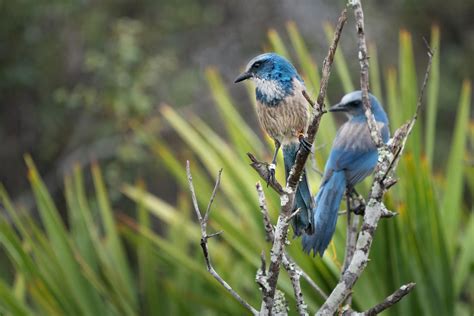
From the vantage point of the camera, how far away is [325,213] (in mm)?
2586

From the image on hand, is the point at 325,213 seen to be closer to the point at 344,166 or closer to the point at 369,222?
the point at 344,166

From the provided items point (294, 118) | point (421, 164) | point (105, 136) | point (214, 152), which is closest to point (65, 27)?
point (105, 136)

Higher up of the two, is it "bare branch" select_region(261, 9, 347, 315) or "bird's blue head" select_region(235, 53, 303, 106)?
"bird's blue head" select_region(235, 53, 303, 106)

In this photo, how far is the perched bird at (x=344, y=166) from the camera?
2496 mm

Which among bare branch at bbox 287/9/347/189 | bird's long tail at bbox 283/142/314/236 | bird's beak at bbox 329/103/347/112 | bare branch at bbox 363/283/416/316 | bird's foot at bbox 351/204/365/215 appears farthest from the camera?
bird's beak at bbox 329/103/347/112

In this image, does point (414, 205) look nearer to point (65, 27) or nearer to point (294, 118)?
point (294, 118)

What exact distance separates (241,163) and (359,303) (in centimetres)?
104

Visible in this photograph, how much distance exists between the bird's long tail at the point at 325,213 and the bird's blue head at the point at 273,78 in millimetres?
361

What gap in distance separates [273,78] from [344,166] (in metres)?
0.64

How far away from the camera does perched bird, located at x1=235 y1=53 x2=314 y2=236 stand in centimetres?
224

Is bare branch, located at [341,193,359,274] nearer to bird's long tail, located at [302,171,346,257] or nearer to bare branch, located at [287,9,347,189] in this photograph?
bird's long tail, located at [302,171,346,257]

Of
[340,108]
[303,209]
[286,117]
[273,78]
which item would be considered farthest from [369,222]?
[340,108]

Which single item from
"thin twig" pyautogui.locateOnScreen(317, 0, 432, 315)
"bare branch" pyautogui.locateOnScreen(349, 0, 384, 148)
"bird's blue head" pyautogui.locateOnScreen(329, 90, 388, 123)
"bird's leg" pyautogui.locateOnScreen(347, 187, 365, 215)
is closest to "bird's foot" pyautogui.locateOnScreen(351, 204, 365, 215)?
"bird's leg" pyautogui.locateOnScreen(347, 187, 365, 215)

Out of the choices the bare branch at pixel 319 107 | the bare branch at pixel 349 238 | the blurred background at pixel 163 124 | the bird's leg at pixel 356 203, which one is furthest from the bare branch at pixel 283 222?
the blurred background at pixel 163 124
